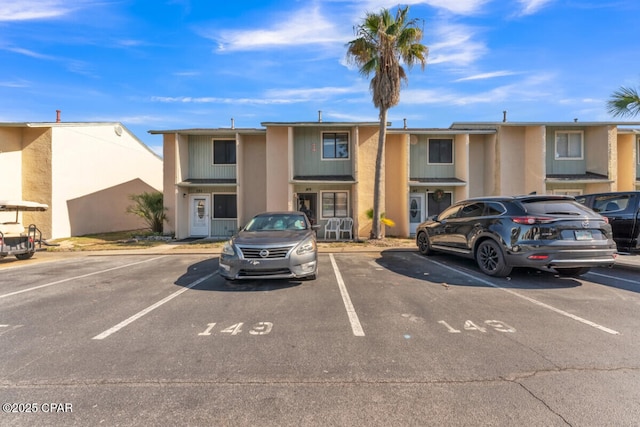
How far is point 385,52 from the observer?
42.9 feet

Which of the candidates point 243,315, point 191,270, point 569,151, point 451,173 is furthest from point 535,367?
point 569,151

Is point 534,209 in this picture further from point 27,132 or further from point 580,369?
point 27,132

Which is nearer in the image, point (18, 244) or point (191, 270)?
point (191, 270)

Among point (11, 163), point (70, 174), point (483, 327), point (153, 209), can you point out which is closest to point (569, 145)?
point (483, 327)

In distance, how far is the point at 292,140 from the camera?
49.5 ft

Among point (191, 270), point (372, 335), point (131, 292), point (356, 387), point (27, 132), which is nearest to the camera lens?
point (356, 387)

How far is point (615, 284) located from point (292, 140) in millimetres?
12408

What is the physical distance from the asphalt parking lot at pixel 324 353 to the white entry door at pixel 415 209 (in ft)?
33.0

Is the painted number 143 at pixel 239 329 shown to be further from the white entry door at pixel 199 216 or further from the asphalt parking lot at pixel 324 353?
the white entry door at pixel 199 216

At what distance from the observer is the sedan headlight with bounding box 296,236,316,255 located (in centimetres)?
621

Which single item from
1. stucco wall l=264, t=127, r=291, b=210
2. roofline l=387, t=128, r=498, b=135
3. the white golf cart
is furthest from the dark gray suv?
the white golf cart

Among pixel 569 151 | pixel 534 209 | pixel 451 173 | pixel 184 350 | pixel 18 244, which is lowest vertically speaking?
pixel 184 350

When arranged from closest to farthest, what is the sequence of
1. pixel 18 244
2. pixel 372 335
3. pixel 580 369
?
pixel 580 369 → pixel 372 335 → pixel 18 244

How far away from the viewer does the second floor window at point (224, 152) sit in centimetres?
1658
